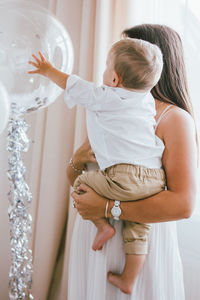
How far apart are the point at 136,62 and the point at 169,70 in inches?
9.8

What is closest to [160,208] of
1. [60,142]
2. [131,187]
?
[131,187]

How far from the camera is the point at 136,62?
1.06 m

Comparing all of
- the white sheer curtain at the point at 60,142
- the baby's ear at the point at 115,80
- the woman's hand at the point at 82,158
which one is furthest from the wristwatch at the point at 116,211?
the white sheer curtain at the point at 60,142

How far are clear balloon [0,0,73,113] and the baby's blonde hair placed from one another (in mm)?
182

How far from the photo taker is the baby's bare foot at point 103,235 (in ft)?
3.67

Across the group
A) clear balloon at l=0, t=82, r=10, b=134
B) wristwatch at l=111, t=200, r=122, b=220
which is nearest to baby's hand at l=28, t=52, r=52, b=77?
clear balloon at l=0, t=82, r=10, b=134

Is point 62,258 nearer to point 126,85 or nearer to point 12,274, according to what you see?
point 12,274

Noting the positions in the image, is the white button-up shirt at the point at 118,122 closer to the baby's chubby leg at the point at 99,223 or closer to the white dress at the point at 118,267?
the baby's chubby leg at the point at 99,223

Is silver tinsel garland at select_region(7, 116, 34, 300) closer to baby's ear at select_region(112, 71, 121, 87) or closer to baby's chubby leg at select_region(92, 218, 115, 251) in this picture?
baby's chubby leg at select_region(92, 218, 115, 251)

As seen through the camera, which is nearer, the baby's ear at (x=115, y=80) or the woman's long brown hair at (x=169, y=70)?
the baby's ear at (x=115, y=80)

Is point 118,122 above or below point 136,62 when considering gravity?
below

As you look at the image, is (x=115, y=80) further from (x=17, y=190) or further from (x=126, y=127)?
(x=17, y=190)

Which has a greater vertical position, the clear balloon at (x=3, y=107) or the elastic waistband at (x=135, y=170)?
the clear balloon at (x=3, y=107)

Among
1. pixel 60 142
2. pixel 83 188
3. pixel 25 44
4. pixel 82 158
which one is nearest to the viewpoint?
pixel 25 44
